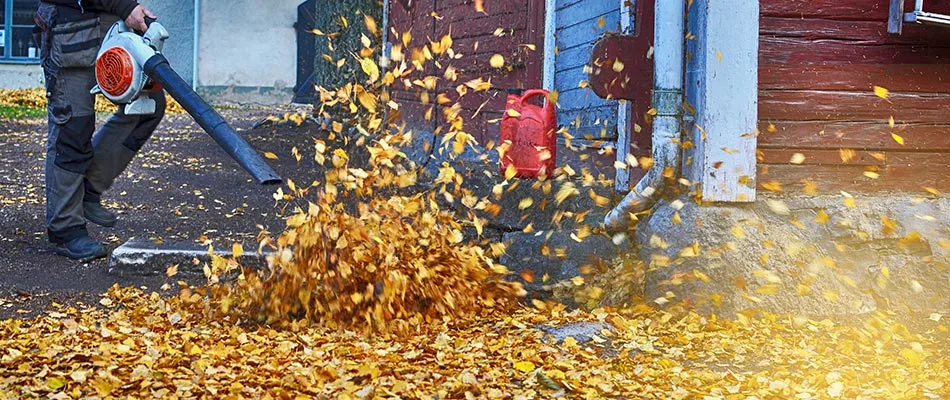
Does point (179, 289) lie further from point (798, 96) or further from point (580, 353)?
point (798, 96)

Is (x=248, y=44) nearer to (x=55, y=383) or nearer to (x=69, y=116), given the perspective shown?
(x=69, y=116)

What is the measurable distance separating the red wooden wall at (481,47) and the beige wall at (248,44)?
9205 mm

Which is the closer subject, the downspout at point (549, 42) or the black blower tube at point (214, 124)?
the black blower tube at point (214, 124)

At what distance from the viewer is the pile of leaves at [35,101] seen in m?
17.6

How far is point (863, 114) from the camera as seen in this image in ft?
17.0

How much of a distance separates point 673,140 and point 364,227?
146 cm

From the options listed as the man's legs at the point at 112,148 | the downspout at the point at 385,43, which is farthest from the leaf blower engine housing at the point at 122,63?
the downspout at the point at 385,43

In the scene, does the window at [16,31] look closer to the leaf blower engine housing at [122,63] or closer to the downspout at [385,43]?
the downspout at [385,43]

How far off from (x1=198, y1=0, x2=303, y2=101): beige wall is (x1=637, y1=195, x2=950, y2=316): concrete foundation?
51.0 ft

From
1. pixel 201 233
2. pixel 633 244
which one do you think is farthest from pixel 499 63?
pixel 633 244

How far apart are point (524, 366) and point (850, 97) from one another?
2.27 m

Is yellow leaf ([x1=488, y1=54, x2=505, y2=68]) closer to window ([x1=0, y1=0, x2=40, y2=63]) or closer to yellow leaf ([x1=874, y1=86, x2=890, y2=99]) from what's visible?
yellow leaf ([x1=874, y1=86, x2=890, y2=99])

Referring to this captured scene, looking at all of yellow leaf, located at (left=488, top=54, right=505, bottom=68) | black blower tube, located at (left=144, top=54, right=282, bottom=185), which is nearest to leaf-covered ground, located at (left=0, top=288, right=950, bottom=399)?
black blower tube, located at (left=144, top=54, right=282, bottom=185)

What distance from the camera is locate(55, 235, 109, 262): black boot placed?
5.82m
